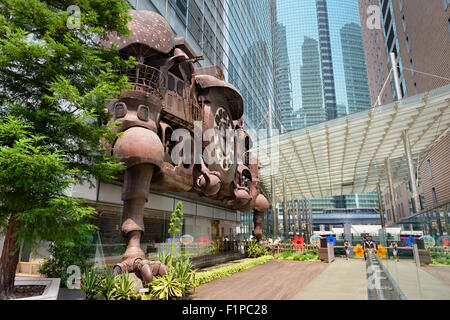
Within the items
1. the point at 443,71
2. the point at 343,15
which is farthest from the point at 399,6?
the point at 343,15

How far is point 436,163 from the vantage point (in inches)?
1173

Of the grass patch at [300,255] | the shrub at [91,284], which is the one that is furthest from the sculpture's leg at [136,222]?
the grass patch at [300,255]

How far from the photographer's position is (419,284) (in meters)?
3.29

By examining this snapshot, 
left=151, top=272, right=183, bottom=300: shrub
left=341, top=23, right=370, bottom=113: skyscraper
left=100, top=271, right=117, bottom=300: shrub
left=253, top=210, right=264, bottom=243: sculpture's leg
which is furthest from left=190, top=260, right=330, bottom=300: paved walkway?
left=341, top=23, right=370, bottom=113: skyscraper

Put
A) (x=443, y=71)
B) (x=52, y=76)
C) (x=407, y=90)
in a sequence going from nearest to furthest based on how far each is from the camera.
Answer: (x=52, y=76) < (x=443, y=71) < (x=407, y=90)

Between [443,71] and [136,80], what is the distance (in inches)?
1044

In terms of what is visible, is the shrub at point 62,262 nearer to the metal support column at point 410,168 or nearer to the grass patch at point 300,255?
the grass patch at point 300,255

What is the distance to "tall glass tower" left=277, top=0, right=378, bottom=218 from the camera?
12812 cm

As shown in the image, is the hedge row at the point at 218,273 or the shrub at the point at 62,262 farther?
the hedge row at the point at 218,273

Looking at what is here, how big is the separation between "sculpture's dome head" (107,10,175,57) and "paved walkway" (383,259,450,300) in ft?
33.6

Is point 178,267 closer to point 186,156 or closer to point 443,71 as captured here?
point 186,156

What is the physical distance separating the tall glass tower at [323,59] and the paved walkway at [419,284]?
123 metres

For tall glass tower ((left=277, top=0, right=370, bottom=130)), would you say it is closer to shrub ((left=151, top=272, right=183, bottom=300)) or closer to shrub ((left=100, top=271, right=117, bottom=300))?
shrub ((left=151, top=272, right=183, bottom=300))

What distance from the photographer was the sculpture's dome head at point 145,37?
34.7ft
